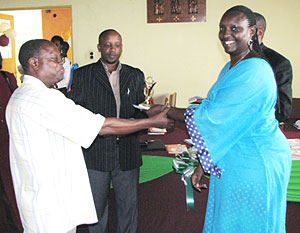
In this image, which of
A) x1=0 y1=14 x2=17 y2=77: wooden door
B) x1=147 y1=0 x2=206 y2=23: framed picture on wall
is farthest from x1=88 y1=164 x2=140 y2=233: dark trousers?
x1=0 y1=14 x2=17 y2=77: wooden door

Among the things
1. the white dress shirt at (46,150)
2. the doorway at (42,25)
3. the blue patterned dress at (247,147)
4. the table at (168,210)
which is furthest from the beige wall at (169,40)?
the white dress shirt at (46,150)

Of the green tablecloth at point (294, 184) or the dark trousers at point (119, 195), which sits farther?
the green tablecloth at point (294, 184)

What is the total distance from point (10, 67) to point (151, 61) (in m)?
5.03

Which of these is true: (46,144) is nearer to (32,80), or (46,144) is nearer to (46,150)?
(46,150)

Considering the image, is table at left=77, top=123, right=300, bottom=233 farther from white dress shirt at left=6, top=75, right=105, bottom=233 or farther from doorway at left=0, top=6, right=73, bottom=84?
doorway at left=0, top=6, right=73, bottom=84

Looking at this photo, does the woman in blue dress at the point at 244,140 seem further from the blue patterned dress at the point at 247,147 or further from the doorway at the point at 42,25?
the doorway at the point at 42,25

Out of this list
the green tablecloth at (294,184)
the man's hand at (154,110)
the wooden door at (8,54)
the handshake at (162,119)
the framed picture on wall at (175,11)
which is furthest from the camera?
the wooden door at (8,54)

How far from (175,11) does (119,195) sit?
4391 mm

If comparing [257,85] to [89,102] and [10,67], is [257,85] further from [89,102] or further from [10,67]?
[10,67]

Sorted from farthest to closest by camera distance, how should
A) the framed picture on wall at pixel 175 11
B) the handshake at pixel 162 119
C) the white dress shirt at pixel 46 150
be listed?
the framed picture on wall at pixel 175 11
the handshake at pixel 162 119
the white dress shirt at pixel 46 150

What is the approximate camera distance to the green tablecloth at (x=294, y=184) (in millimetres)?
2635

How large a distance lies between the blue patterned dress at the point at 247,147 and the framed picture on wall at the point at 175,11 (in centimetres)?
453

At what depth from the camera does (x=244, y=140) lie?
154cm

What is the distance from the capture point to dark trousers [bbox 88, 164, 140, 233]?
2.18 metres
